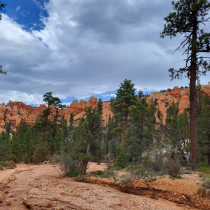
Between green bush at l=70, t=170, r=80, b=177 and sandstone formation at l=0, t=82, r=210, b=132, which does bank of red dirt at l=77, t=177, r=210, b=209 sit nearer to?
green bush at l=70, t=170, r=80, b=177

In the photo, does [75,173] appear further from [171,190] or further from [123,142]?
[123,142]

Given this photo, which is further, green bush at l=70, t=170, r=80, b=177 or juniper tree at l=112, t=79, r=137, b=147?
juniper tree at l=112, t=79, r=137, b=147

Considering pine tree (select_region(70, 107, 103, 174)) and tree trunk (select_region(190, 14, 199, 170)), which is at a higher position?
tree trunk (select_region(190, 14, 199, 170))

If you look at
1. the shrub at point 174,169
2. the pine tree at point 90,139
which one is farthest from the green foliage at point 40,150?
the shrub at point 174,169

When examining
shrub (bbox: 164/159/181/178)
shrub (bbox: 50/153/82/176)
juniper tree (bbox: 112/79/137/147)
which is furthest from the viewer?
juniper tree (bbox: 112/79/137/147)

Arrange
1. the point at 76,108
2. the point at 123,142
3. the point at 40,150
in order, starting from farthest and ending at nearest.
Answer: the point at 76,108 → the point at 40,150 → the point at 123,142

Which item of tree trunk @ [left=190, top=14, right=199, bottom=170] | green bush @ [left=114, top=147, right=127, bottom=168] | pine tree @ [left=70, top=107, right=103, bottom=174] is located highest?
tree trunk @ [left=190, top=14, right=199, bottom=170]

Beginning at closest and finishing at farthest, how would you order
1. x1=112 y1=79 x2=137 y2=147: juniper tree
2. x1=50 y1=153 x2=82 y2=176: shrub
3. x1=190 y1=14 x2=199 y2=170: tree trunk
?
x1=190 y1=14 x2=199 y2=170: tree trunk
x1=50 y1=153 x2=82 y2=176: shrub
x1=112 y1=79 x2=137 y2=147: juniper tree

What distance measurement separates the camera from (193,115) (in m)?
9.95

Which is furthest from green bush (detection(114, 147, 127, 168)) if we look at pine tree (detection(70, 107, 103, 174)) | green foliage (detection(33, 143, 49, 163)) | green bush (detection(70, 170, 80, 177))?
green foliage (detection(33, 143, 49, 163))

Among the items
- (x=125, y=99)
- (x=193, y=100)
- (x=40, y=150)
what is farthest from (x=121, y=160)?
(x=193, y=100)

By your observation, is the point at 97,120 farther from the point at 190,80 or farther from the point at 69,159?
the point at 190,80

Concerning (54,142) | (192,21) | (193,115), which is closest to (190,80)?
(193,115)

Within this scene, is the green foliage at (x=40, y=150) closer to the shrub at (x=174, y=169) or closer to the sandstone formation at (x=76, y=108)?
the shrub at (x=174, y=169)
